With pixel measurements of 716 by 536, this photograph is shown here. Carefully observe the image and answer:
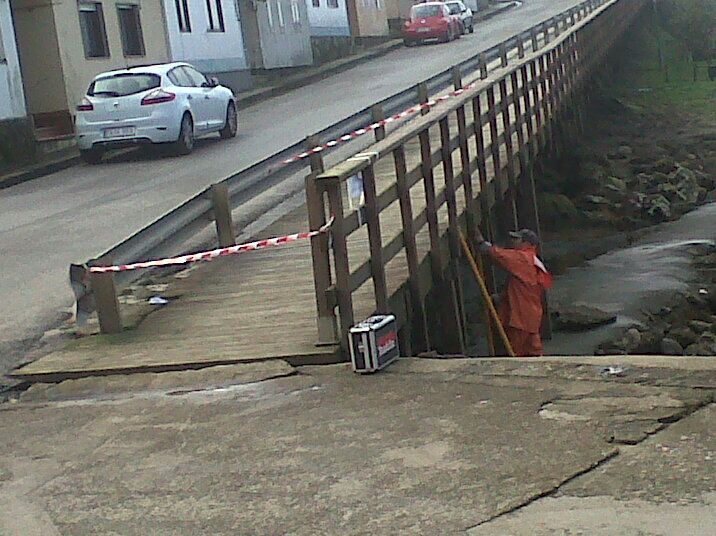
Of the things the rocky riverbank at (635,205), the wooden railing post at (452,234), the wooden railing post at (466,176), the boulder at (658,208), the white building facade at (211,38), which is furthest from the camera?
the white building facade at (211,38)

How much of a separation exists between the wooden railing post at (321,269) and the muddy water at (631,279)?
6.38 m

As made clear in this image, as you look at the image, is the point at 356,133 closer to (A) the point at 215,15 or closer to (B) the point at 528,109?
(B) the point at 528,109

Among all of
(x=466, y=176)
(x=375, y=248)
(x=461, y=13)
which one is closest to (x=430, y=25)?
(x=461, y=13)

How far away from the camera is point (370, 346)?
22.9 ft

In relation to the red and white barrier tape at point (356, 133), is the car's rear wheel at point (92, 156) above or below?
below

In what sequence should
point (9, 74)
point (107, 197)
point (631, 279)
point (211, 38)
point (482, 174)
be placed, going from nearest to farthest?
1. point (482, 174)
2. point (107, 197)
3. point (631, 279)
4. point (9, 74)
5. point (211, 38)

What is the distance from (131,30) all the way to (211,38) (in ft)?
16.2

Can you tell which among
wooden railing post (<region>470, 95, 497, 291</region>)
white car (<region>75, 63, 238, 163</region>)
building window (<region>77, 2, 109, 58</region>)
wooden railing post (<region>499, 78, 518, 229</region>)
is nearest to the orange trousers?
wooden railing post (<region>470, 95, 497, 291</region>)

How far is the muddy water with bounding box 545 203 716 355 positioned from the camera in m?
14.6

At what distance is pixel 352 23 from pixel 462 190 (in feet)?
129

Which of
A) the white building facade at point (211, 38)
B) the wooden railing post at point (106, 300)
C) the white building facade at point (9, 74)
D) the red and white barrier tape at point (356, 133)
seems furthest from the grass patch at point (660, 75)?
the wooden railing post at point (106, 300)

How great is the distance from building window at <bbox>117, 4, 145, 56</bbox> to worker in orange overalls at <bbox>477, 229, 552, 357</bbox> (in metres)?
21.5

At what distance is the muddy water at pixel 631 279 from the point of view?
1458 centimetres

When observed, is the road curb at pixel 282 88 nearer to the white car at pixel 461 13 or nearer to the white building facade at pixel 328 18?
the white building facade at pixel 328 18
